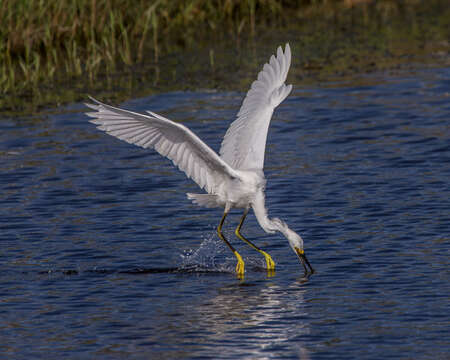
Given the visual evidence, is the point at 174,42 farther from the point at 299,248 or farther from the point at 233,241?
the point at 299,248

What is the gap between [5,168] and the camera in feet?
38.2

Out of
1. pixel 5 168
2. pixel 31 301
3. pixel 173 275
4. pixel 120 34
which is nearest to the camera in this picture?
pixel 31 301

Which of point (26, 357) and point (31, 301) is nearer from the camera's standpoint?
point (26, 357)

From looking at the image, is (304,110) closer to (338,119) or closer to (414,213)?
(338,119)

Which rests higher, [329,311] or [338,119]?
[338,119]

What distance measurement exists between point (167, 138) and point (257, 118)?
114 centimetres

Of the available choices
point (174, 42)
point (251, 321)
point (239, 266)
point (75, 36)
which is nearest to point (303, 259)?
point (239, 266)

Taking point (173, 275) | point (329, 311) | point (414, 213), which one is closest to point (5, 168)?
point (173, 275)

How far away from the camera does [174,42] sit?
56.6 ft

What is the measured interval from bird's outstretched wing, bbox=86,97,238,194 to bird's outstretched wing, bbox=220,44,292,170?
43 centimetres

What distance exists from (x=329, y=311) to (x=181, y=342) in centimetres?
113

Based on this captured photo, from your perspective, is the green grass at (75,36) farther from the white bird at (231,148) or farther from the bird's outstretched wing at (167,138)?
the bird's outstretched wing at (167,138)

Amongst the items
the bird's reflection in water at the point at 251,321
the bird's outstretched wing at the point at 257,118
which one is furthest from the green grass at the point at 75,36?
the bird's reflection in water at the point at 251,321

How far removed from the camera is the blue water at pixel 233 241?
664 cm
